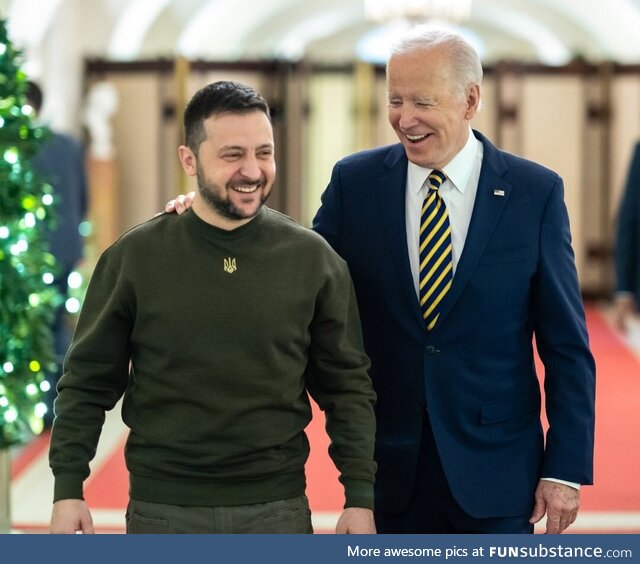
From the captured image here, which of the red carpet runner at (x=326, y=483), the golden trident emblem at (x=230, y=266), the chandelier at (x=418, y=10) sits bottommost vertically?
the red carpet runner at (x=326, y=483)

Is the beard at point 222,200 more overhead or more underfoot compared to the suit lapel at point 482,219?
more overhead

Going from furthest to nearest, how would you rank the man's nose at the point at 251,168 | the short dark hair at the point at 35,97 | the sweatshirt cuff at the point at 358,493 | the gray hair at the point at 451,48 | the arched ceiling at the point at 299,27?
the arched ceiling at the point at 299,27 < the short dark hair at the point at 35,97 < the gray hair at the point at 451,48 < the sweatshirt cuff at the point at 358,493 < the man's nose at the point at 251,168

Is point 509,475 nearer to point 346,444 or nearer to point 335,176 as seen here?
point 346,444

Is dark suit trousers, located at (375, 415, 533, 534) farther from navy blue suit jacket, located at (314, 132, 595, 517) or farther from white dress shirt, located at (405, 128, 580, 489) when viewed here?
white dress shirt, located at (405, 128, 580, 489)

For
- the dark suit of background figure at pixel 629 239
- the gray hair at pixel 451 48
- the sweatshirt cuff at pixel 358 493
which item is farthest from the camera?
the dark suit of background figure at pixel 629 239

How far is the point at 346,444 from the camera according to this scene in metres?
2.59

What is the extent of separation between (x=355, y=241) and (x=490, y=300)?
1.13 ft

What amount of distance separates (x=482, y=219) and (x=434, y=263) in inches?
5.8

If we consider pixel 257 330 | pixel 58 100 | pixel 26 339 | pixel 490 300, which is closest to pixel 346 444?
pixel 257 330

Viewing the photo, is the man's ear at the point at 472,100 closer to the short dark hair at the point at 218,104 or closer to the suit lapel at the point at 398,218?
the suit lapel at the point at 398,218

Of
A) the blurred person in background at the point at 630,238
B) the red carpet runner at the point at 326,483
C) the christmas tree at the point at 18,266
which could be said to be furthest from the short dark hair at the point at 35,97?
the blurred person in background at the point at 630,238

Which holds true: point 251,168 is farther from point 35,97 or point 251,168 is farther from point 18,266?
point 35,97

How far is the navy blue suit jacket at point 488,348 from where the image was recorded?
2824 mm

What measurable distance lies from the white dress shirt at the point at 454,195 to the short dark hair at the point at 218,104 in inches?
19.6
